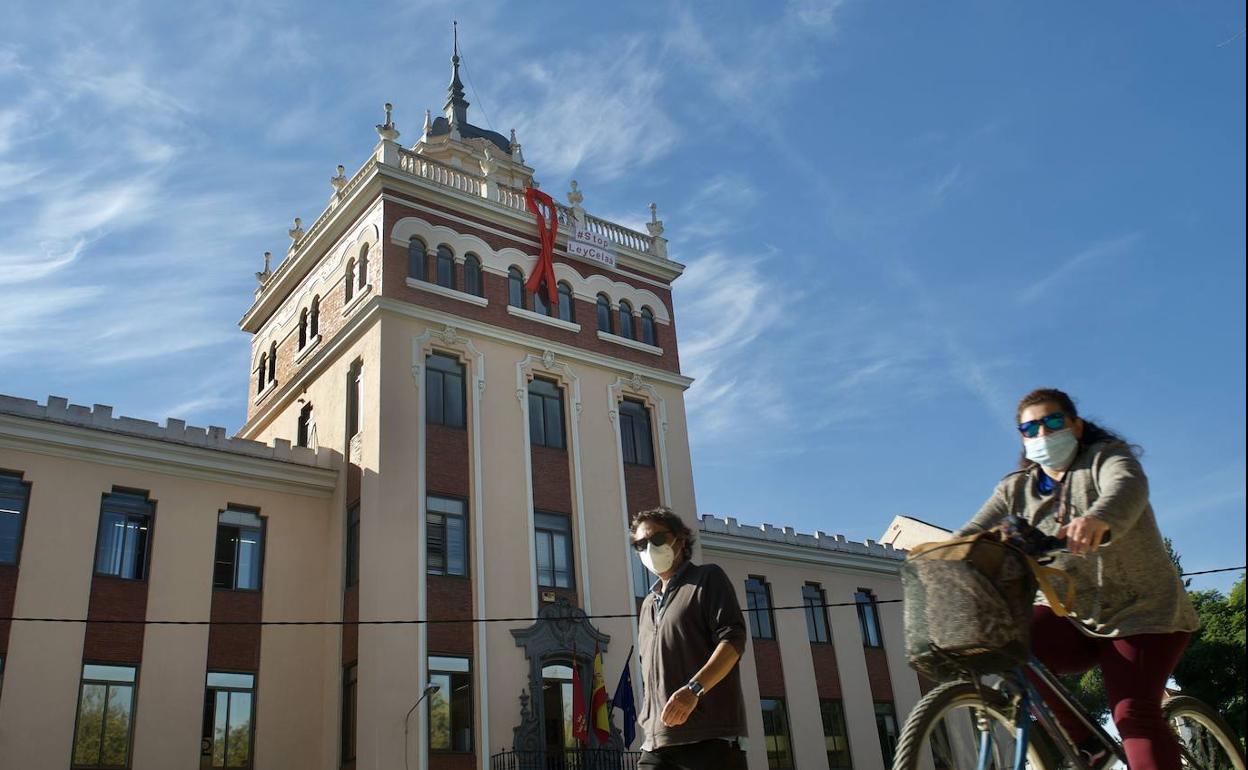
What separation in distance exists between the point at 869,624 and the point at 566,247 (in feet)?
46.9

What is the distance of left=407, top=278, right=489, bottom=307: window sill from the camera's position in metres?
24.4

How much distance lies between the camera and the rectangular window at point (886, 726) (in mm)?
29672

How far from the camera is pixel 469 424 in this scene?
78.3 feet

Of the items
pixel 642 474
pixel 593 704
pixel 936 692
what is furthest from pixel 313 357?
pixel 936 692

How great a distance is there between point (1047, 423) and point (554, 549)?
65.5 feet

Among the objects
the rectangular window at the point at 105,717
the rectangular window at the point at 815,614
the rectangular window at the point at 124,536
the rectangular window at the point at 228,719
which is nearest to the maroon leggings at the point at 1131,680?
the rectangular window at the point at 105,717

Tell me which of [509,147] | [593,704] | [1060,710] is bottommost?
[1060,710]

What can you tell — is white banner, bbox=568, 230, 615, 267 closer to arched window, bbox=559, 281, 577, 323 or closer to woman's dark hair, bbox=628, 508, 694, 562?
arched window, bbox=559, 281, 577, 323

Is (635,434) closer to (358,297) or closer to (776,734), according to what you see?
(358,297)

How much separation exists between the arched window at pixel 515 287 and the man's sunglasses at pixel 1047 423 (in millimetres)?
21948

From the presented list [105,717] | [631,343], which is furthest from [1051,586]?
[631,343]

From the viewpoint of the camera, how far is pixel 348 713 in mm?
20938

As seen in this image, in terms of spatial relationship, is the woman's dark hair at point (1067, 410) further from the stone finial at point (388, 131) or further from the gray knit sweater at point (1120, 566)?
the stone finial at point (388, 131)

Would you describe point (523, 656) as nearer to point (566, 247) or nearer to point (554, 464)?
point (554, 464)
